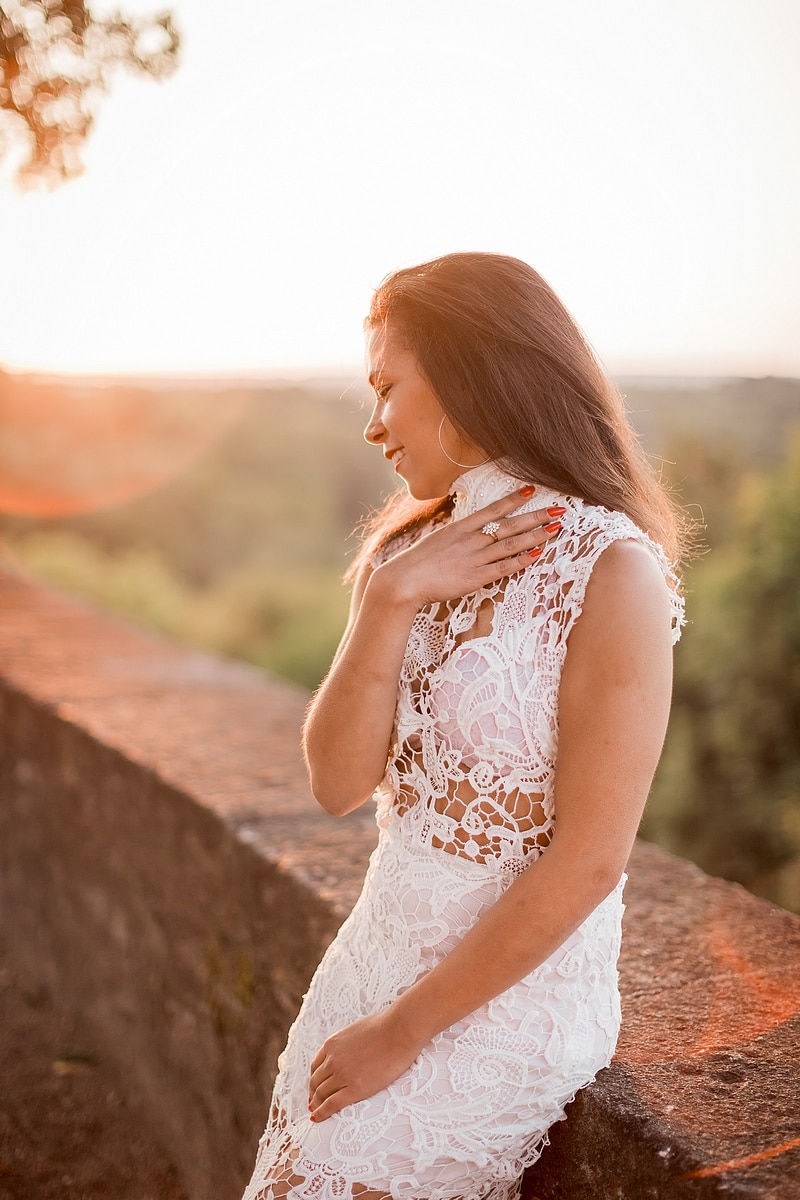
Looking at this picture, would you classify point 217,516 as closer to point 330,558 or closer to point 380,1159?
point 330,558

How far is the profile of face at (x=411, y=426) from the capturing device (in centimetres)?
175

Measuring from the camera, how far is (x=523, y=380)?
1.66 metres

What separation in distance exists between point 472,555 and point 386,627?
18 cm

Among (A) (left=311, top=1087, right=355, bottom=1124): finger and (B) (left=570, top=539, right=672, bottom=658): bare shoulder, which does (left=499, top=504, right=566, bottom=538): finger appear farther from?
(A) (left=311, top=1087, right=355, bottom=1124): finger

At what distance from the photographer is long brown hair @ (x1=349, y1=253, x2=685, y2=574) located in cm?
167

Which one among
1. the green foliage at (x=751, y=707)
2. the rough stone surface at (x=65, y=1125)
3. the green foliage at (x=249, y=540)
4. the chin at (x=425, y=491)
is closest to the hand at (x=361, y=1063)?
the chin at (x=425, y=491)

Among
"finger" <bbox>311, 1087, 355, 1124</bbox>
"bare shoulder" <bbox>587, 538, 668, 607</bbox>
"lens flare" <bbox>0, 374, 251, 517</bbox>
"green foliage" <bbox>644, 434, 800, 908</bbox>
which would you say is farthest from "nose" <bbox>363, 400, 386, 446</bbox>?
"lens flare" <bbox>0, 374, 251, 517</bbox>

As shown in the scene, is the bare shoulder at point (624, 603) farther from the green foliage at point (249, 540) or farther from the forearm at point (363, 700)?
the green foliage at point (249, 540)

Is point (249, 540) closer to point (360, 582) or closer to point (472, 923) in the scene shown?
point (360, 582)

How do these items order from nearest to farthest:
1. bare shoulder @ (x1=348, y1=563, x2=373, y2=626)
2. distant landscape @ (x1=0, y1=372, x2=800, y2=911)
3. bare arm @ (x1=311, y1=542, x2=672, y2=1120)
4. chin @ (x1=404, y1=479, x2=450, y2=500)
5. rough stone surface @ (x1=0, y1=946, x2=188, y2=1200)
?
bare arm @ (x1=311, y1=542, x2=672, y2=1120), chin @ (x1=404, y1=479, x2=450, y2=500), bare shoulder @ (x1=348, y1=563, x2=373, y2=626), rough stone surface @ (x1=0, y1=946, x2=188, y2=1200), distant landscape @ (x1=0, y1=372, x2=800, y2=911)

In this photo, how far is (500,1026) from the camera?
1.52 meters

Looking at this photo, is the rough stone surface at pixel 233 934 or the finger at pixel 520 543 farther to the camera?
the finger at pixel 520 543

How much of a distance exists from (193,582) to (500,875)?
2046 centimetres

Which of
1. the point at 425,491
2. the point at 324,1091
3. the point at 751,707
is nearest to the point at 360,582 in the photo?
the point at 425,491
